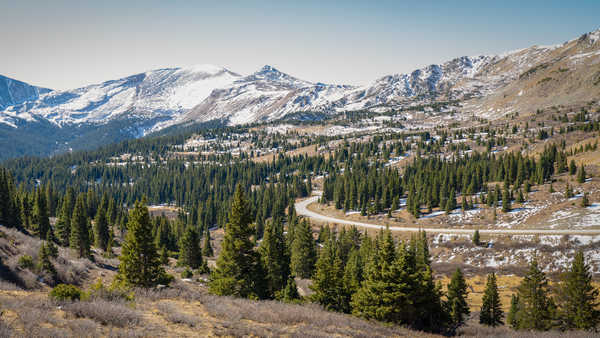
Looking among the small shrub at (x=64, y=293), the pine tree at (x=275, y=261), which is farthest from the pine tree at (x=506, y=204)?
the small shrub at (x=64, y=293)

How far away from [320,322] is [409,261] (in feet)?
40.5

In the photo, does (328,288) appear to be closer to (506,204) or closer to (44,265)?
(44,265)

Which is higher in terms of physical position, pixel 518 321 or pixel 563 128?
pixel 563 128

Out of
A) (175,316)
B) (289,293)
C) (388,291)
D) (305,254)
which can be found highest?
(175,316)

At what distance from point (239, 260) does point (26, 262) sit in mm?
17988

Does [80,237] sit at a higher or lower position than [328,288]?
higher

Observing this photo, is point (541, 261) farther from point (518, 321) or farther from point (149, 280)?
point (149, 280)

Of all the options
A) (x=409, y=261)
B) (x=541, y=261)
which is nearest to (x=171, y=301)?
(x=409, y=261)

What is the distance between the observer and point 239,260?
1240 inches

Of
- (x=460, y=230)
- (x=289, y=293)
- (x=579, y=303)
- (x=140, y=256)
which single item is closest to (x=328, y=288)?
(x=289, y=293)

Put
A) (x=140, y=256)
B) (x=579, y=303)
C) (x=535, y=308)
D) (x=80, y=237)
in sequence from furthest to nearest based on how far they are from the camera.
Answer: (x=80, y=237) < (x=535, y=308) < (x=579, y=303) < (x=140, y=256)

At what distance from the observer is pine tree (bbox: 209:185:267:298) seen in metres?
30.9

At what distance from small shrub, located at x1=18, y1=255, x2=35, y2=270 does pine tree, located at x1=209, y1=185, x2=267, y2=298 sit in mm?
15266

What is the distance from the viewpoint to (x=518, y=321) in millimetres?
38844
